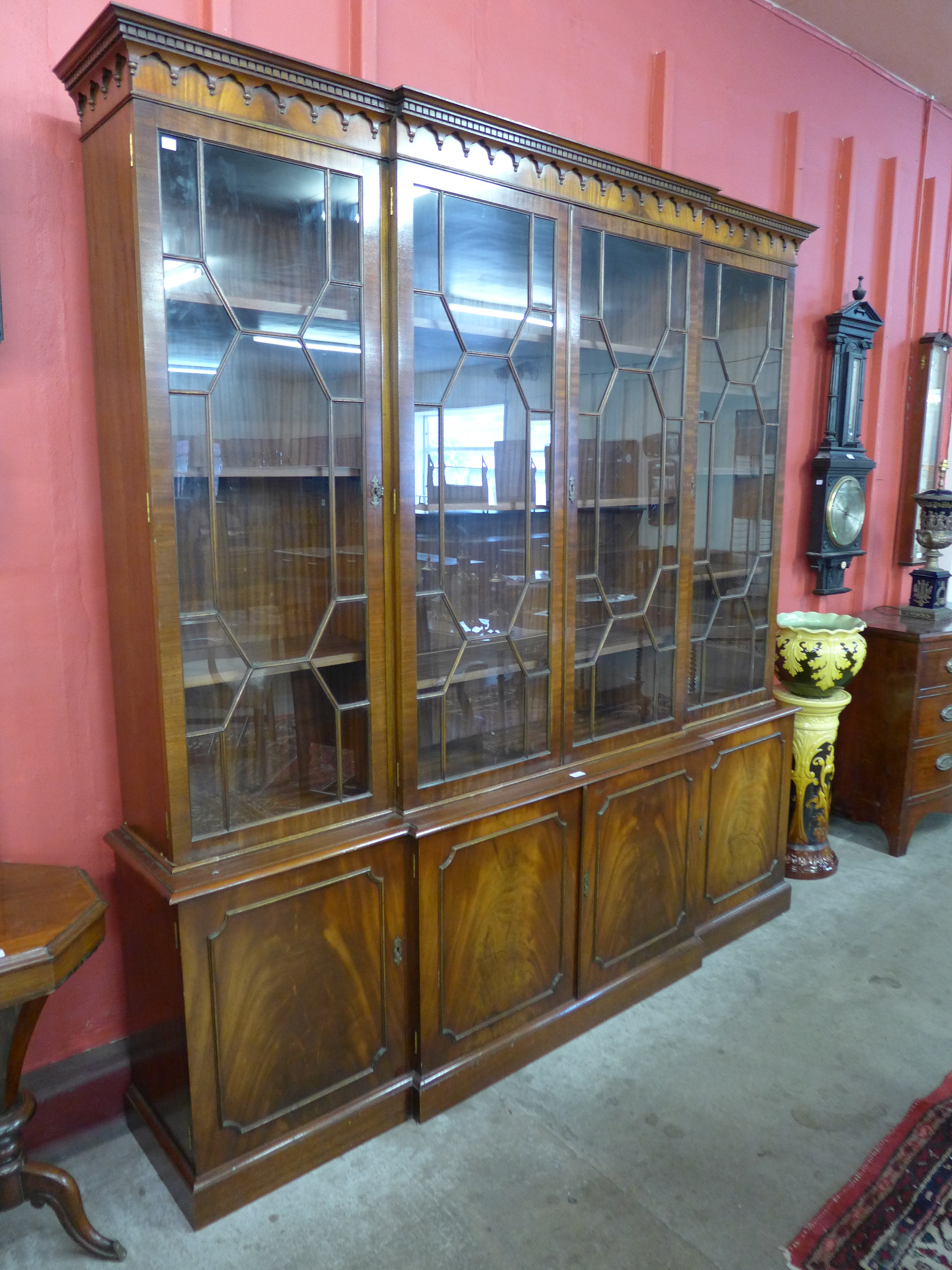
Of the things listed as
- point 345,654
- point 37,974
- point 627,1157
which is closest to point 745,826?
point 627,1157

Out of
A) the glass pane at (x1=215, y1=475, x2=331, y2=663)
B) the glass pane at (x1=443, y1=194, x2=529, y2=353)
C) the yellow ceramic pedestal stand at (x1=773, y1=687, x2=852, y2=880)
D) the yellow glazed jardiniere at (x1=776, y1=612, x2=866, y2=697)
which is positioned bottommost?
the yellow ceramic pedestal stand at (x1=773, y1=687, x2=852, y2=880)

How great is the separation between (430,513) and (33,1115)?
5.21 feet

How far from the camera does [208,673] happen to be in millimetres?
1750

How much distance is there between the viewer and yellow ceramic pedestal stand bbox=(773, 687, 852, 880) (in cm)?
337

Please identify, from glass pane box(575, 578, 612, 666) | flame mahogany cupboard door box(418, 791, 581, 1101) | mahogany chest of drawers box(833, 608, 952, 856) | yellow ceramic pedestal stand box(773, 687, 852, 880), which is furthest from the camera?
mahogany chest of drawers box(833, 608, 952, 856)

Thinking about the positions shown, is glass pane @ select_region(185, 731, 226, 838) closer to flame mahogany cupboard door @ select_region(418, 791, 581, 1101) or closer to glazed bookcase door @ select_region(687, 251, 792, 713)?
flame mahogany cupboard door @ select_region(418, 791, 581, 1101)

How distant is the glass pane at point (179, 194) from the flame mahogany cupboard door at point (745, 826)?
79.0 inches

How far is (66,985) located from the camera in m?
2.03

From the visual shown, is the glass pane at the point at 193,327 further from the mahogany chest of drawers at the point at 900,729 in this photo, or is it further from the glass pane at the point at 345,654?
the mahogany chest of drawers at the point at 900,729

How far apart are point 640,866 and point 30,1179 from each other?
5.41ft

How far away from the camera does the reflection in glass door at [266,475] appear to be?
65.0 inches

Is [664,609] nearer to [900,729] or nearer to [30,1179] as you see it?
[900,729]

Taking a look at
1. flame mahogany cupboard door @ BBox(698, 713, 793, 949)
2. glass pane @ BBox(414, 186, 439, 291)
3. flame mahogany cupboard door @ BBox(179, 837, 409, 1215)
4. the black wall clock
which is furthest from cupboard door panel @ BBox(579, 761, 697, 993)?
the black wall clock

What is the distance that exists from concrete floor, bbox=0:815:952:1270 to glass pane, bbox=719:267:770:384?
192 cm
